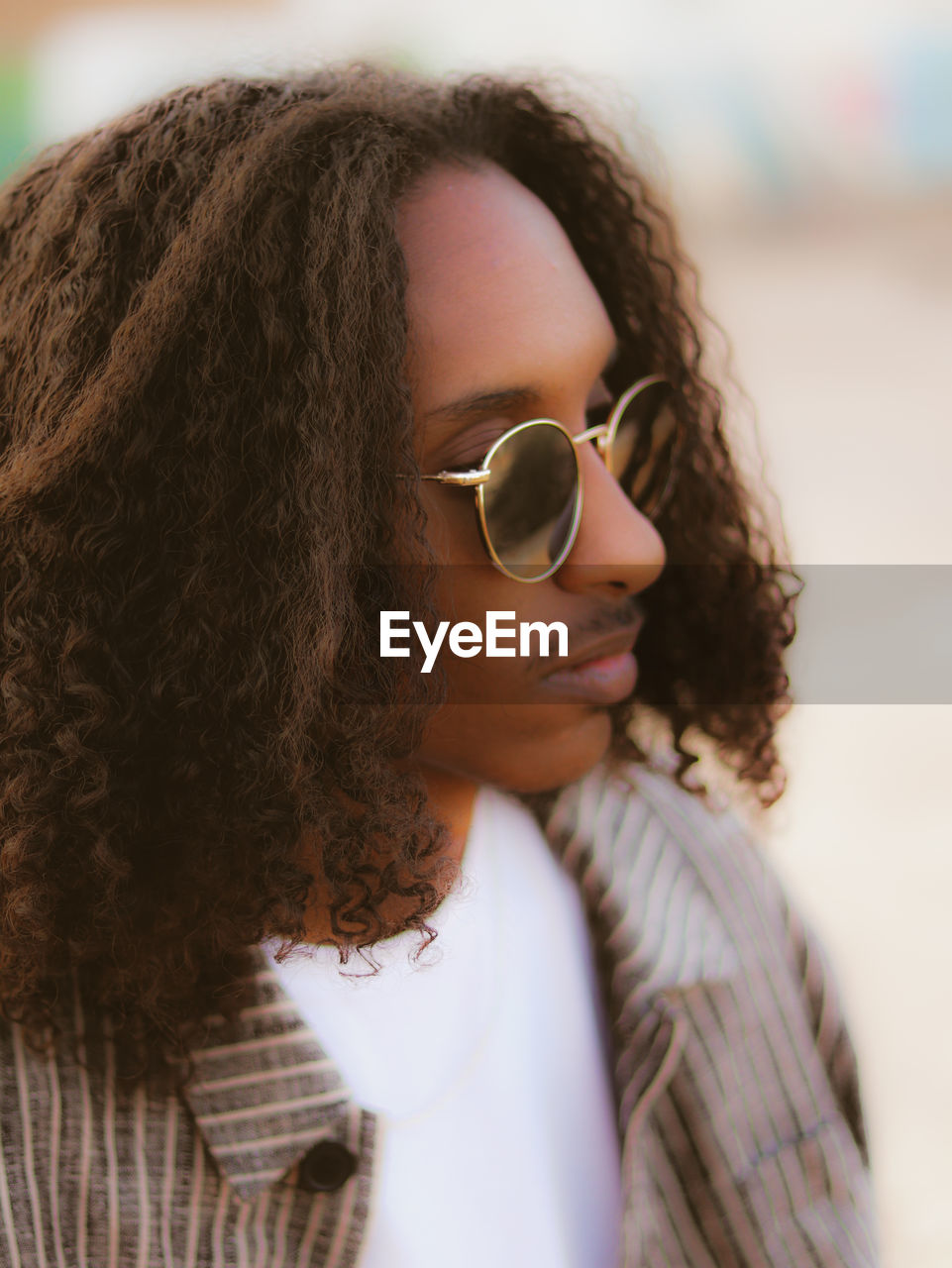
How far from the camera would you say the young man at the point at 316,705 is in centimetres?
111

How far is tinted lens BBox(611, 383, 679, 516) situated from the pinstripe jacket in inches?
16.1

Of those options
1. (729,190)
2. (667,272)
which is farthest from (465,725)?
(729,190)

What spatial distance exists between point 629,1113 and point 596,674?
1.68ft

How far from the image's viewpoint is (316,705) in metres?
1.11

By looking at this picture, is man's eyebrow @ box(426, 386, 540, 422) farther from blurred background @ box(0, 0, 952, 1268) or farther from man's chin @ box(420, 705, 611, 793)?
blurred background @ box(0, 0, 952, 1268)

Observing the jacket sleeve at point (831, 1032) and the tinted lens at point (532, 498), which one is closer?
the tinted lens at point (532, 498)

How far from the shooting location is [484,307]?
3.95ft

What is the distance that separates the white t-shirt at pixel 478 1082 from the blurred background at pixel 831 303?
0.59 metres

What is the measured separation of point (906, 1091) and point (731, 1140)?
5.10 feet

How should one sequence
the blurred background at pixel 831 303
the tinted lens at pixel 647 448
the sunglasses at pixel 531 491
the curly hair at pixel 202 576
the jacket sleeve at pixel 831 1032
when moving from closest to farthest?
the curly hair at pixel 202 576 < the sunglasses at pixel 531 491 < the tinted lens at pixel 647 448 < the jacket sleeve at pixel 831 1032 < the blurred background at pixel 831 303

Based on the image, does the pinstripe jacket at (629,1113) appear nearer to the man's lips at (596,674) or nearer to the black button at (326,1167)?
the black button at (326,1167)
